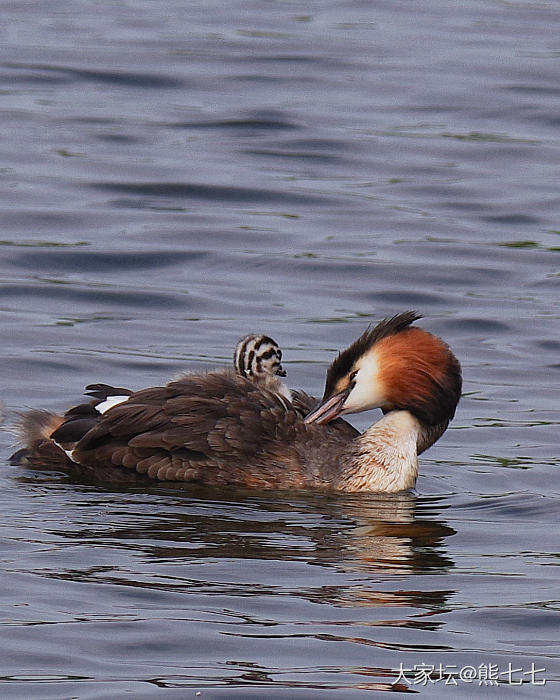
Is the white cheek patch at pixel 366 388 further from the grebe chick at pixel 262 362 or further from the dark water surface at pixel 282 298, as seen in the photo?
the dark water surface at pixel 282 298

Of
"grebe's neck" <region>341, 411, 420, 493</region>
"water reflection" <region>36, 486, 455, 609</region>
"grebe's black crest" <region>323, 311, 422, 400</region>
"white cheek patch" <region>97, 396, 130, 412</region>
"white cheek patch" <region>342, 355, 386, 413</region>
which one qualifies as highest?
"grebe's black crest" <region>323, 311, 422, 400</region>

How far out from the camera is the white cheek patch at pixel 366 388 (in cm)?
872

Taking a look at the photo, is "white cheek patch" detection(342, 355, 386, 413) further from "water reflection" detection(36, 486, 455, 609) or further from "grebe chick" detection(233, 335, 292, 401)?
"water reflection" detection(36, 486, 455, 609)

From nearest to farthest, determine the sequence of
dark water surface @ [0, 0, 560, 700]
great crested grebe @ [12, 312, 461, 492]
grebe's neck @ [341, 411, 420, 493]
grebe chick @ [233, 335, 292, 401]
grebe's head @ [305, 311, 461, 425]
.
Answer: dark water surface @ [0, 0, 560, 700] < great crested grebe @ [12, 312, 461, 492] < grebe's neck @ [341, 411, 420, 493] < grebe's head @ [305, 311, 461, 425] < grebe chick @ [233, 335, 292, 401]

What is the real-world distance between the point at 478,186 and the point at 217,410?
27.6ft

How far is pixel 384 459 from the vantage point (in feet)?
28.1

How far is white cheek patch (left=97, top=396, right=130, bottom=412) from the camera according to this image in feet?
28.2

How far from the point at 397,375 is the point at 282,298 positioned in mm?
3789

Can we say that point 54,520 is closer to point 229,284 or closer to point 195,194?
point 229,284

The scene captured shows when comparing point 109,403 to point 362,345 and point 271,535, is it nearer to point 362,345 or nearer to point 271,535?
point 362,345

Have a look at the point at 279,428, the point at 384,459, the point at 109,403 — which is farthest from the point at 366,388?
the point at 109,403

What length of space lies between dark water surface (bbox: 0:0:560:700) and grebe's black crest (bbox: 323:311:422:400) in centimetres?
66

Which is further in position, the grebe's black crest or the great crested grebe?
the grebe's black crest

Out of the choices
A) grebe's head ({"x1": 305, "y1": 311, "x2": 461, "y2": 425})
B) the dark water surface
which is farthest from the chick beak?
the dark water surface
